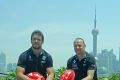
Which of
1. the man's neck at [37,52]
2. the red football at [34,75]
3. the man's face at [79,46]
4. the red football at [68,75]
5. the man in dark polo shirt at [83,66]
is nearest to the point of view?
the red football at [34,75]

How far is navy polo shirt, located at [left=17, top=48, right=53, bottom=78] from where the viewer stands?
25.7ft

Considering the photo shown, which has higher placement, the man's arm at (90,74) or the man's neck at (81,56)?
the man's neck at (81,56)

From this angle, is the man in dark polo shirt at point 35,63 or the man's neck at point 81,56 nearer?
the man in dark polo shirt at point 35,63

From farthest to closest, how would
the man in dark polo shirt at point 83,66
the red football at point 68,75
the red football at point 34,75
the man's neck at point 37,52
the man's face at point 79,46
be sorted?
1. the man in dark polo shirt at point 83,66
2. the man's face at point 79,46
3. the man's neck at point 37,52
4. the red football at point 68,75
5. the red football at point 34,75

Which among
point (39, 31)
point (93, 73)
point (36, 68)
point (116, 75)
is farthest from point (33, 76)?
point (116, 75)

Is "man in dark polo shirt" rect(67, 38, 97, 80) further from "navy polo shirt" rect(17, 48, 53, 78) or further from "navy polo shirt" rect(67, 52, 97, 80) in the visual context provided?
"navy polo shirt" rect(17, 48, 53, 78)

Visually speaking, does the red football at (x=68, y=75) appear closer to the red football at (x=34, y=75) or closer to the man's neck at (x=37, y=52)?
the red football at (x=34, y=75)

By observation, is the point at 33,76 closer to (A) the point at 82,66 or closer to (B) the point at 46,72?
(B) the point at 46,72

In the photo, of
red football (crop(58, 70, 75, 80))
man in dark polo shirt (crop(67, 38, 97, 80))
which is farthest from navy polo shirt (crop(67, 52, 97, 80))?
red football (crop(58, 70, 75, 80))

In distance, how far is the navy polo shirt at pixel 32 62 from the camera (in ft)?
25.7

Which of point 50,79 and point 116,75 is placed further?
point 116,75

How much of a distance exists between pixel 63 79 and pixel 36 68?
635mm

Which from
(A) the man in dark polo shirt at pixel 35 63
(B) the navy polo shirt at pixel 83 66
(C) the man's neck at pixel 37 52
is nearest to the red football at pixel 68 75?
(A) the man in dark polo shirt at pixel 35 63

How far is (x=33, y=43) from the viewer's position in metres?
7.66
